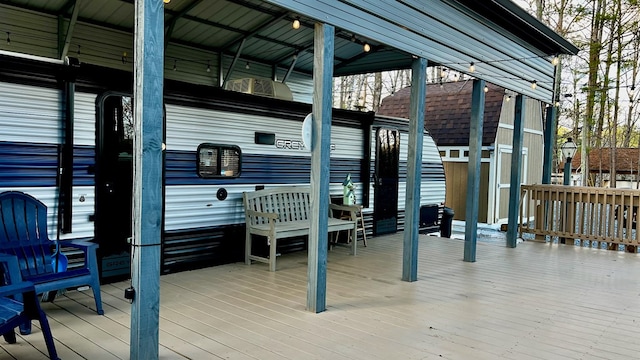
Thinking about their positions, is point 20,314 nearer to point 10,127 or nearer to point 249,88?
point 10,127

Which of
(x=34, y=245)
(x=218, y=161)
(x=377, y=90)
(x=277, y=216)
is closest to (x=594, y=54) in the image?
(x=377, y=90)

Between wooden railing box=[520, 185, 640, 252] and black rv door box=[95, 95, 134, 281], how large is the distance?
7235 mm

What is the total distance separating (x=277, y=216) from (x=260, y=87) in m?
2.08

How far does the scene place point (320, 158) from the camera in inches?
169

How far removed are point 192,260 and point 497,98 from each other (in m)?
10.8

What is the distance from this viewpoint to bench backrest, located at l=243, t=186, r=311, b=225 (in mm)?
6262

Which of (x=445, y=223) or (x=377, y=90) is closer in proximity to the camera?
(x=445, y=223)

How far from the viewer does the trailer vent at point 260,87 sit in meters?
6.79

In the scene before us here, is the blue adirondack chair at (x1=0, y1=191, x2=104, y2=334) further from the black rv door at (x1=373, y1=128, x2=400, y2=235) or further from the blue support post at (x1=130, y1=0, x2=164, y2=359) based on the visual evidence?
the black rv door at (x1=373, y1=128, x2=400, y2=235)

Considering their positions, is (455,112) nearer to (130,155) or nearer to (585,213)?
(585,213)

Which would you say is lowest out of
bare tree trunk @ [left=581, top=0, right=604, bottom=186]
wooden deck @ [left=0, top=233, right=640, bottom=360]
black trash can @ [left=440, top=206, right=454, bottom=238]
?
wooden deck @ [left=0, top=233, right=640, bottom=360]

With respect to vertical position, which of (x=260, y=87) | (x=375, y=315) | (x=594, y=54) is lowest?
(x=375, y=315)

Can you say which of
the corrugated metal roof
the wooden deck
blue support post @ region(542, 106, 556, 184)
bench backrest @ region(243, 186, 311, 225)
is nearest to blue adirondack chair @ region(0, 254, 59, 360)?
the wooden deck

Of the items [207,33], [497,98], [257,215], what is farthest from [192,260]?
[497,98]
